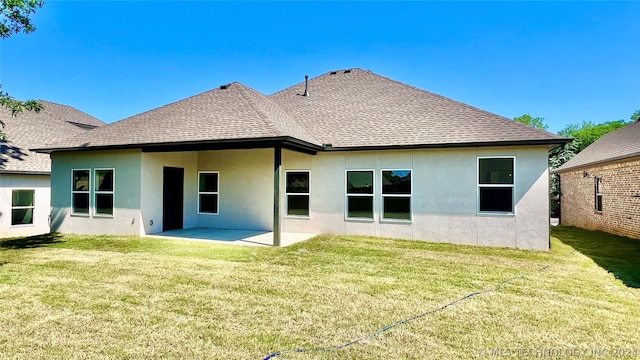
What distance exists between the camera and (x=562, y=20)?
13.3m

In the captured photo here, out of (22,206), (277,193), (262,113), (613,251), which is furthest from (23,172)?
(613,251)

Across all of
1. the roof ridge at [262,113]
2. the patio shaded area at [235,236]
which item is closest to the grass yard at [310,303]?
the patio shaded area at [235,236]

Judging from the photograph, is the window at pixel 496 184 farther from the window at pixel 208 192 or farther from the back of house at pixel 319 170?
the window at pixel 208 192

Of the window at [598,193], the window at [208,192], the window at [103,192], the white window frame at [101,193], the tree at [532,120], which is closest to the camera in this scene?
the white window frame at [101,193]

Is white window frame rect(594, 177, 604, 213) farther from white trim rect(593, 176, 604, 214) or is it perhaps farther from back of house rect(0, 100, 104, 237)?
back of house rect(0, 100, 104, 237)

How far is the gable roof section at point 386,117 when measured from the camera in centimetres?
905

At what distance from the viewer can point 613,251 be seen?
902 centimetres

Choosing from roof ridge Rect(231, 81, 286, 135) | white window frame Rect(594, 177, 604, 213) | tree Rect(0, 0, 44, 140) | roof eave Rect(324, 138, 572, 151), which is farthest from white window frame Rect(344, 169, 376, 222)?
white window frame Rect(594, 177, 604, 213)

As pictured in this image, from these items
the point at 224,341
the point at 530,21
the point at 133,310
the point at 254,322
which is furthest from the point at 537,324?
the point at 530,21

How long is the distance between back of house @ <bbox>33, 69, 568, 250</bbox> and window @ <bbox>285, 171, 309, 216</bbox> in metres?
0.04

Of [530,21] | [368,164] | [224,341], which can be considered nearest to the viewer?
[224,341]

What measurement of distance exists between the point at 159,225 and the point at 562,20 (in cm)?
1757

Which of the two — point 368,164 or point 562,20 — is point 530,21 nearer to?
point 562,20

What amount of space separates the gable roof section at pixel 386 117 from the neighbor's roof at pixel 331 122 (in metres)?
0.02
